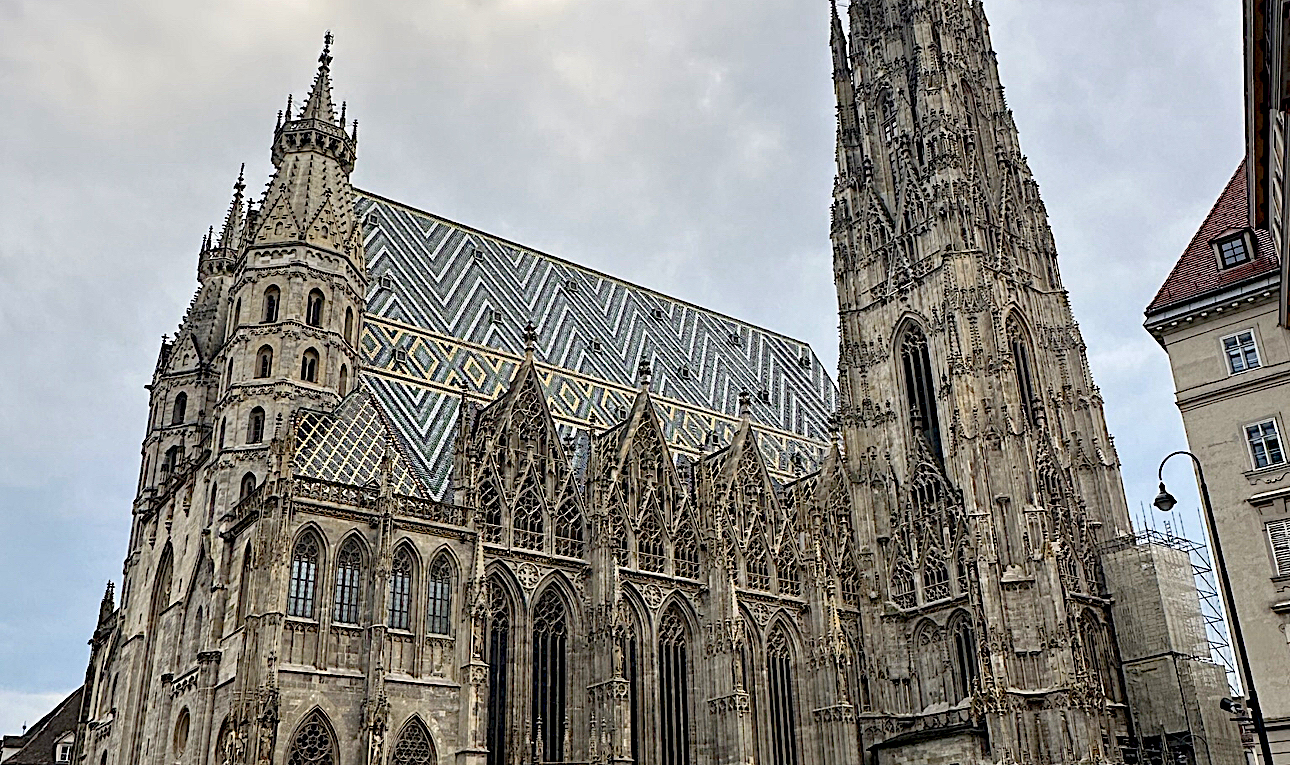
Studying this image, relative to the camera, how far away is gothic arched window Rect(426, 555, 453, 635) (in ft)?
103

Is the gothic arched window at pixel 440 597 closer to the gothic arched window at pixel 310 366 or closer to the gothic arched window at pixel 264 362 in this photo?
the gothic arched window at pixel 310 366

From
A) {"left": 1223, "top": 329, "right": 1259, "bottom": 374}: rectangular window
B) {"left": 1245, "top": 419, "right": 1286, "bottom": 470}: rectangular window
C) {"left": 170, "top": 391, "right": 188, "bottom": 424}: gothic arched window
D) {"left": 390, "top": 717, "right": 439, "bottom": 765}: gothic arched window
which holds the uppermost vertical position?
{"left": 170, "top": 391, "right": 188, "bottom": 424}: gothic arched window

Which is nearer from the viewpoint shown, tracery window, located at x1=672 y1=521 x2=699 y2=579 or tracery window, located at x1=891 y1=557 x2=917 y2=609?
tracery window, located at x1=672 y1=521 x2=699 y2=579

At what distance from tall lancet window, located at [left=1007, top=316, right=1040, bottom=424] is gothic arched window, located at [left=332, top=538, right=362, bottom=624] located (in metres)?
28.8

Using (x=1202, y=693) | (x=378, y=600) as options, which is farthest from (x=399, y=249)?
(x=1202, y=693)

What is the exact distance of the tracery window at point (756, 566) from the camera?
40969 mm

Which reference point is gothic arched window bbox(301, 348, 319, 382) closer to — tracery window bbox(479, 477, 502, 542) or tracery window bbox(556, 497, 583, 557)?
tracery window bbox(479, 477, 502, 542)

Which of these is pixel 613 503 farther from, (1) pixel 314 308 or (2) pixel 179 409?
(2) pixel 179 409

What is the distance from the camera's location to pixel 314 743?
2795 cm

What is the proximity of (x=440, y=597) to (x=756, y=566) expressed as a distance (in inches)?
563

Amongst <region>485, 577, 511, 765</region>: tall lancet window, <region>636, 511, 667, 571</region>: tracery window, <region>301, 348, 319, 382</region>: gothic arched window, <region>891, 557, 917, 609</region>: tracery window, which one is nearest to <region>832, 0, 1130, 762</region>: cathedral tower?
<region>891, 557, 917, 609</region>: tracery window

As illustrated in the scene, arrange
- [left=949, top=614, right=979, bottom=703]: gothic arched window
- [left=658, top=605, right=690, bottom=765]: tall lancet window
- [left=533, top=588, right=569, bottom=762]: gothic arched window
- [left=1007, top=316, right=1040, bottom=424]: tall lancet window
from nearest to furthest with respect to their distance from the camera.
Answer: [left=533, top=588, right=569, bottom=762]: gothic arched window → [left=658, top=605, right=690, bottom=765]: tall lancet window → [left=949, top=614, right=979, bottom=703]: gothic arched window → [left=1007, top=316, right=1040, bottom=424]: tall lancet window

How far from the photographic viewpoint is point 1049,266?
5034cm

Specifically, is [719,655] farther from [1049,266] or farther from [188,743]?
[1049,266]
